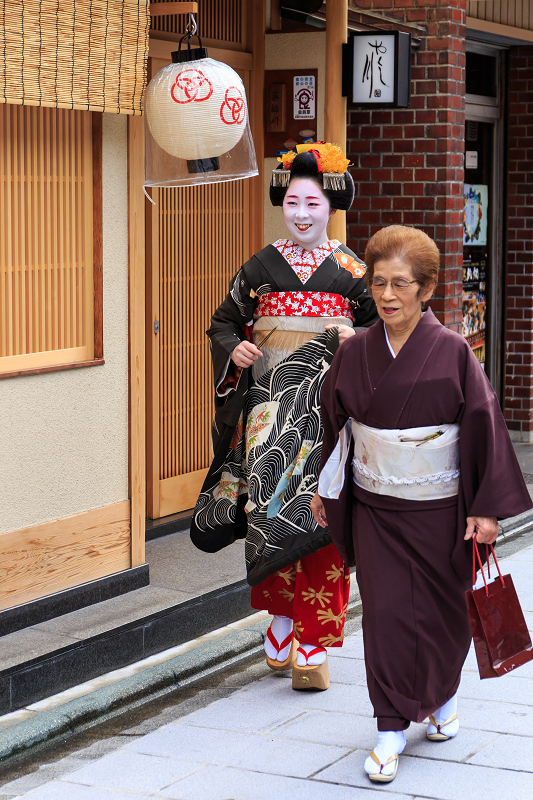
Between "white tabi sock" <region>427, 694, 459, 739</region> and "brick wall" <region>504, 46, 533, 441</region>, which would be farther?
"brick wall" <region>504, 46, 533, 441</region>

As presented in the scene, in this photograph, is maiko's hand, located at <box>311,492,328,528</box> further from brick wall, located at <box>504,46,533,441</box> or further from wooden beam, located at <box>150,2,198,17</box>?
brick wall, located at <box>504,46,533,441</box>

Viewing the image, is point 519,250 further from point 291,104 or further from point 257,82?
point 257,82

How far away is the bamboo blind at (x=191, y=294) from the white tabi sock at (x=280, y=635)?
210 cm

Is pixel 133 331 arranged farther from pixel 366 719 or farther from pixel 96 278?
pixel 366 719

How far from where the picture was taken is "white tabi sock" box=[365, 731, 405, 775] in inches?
150

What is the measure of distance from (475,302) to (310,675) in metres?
5.92

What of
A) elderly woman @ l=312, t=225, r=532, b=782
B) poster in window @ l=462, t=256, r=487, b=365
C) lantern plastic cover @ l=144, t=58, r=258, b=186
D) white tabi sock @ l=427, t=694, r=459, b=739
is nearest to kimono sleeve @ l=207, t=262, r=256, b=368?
lantern plastic cover @ l=144, t=58, r=258, b=186

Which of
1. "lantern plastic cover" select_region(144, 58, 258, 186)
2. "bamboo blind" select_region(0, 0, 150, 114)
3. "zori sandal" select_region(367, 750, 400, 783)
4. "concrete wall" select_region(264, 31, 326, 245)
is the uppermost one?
"concrete wall" select_region(264, 31, 326, 245)

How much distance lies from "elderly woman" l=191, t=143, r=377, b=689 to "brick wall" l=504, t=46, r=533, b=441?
227 inches

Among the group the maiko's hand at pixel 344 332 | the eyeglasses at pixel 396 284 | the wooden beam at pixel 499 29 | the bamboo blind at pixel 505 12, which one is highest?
the bamboo blind at pixel 505 12

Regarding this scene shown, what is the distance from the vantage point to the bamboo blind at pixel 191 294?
6.75 m

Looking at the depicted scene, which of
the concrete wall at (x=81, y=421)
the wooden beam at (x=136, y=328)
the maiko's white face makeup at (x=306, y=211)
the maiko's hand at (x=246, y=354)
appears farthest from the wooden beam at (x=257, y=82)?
the maiko's hand at (x=246, y=354)

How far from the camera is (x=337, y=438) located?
13.3 ft

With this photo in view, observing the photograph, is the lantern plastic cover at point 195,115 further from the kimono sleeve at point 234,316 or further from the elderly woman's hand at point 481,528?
the elderly woman's hand at point 481,528
